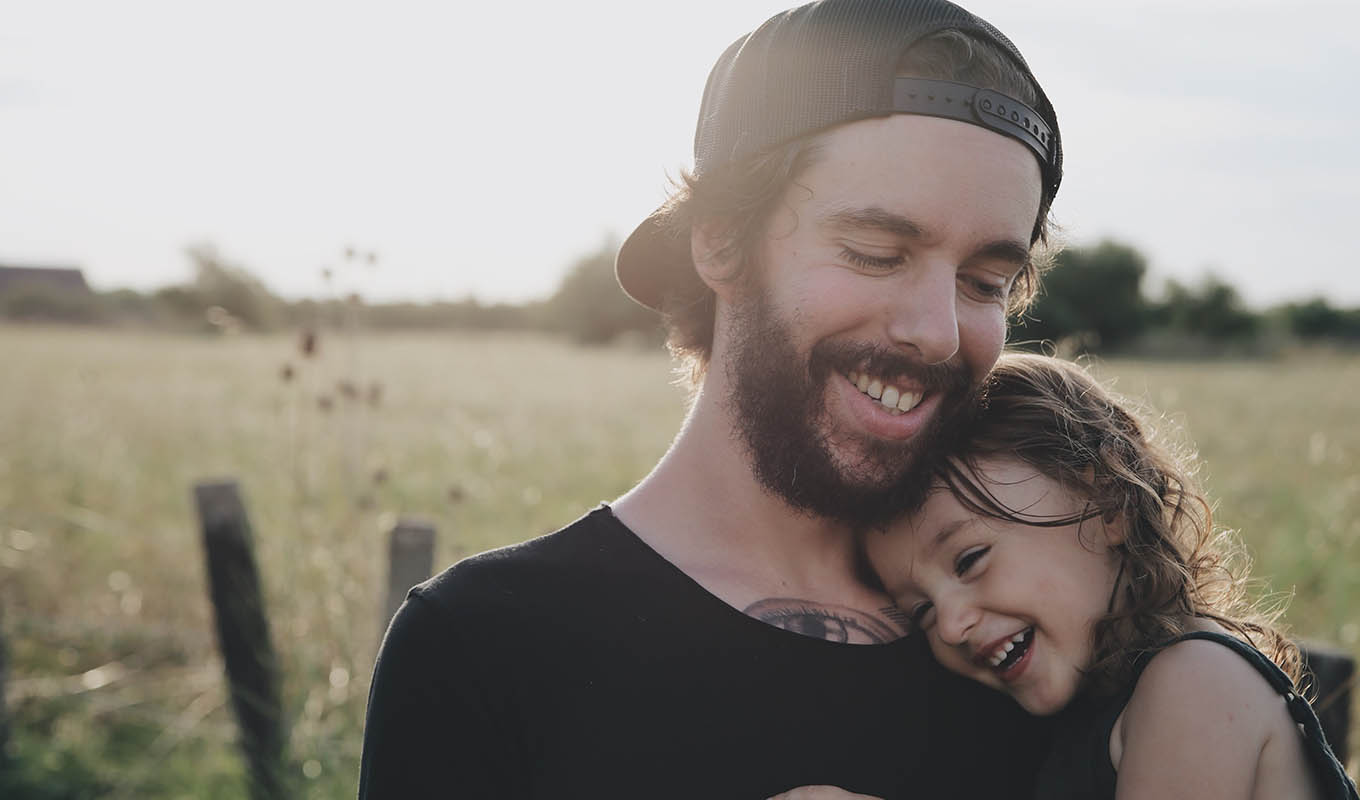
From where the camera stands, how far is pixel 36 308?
38594mm

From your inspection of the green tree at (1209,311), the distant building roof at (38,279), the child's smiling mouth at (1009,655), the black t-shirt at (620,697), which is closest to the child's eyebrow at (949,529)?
the child's smiling mouth at (1009,655)

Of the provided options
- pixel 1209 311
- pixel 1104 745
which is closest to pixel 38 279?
pixel 1104 745

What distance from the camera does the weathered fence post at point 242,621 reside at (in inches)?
153

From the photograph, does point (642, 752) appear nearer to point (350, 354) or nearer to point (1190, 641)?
point (1190, 641)

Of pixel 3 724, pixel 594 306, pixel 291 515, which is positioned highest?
pixel 291 515

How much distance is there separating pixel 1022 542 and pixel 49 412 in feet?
42.7

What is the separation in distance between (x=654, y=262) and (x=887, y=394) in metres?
0.82

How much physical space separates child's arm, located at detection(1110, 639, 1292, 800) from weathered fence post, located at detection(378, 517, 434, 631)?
213 cm

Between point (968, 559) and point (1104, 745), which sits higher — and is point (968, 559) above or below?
above

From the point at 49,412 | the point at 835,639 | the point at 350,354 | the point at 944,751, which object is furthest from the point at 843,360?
the point at 49,412

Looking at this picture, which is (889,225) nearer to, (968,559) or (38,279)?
(968,559)

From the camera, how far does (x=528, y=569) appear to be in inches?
62.7

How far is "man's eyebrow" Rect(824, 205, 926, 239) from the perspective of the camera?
168cm

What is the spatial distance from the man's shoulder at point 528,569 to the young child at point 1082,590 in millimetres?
627
